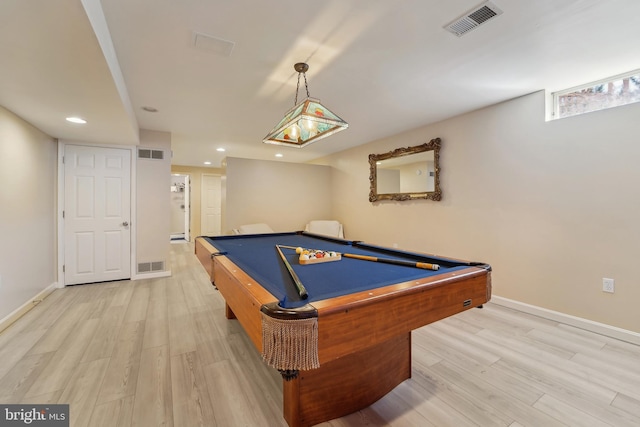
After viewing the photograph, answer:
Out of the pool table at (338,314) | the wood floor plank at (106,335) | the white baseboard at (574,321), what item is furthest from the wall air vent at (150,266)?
the white baseboard at (574,321)

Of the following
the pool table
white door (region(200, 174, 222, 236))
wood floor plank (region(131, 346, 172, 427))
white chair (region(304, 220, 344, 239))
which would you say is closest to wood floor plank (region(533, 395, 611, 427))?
the pool table

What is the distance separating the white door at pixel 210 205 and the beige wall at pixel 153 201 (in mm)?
3797

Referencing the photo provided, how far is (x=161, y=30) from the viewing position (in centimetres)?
176

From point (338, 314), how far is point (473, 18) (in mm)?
1997

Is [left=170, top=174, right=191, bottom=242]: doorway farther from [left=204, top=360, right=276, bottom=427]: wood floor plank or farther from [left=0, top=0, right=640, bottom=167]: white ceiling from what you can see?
[left=204, top=360, right=276, bottom=427]: wood floor plank

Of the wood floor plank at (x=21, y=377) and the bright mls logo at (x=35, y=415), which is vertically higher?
the wood floor plank at (x=21, y=377)

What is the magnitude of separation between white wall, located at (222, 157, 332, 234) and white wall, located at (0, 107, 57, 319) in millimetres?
2364

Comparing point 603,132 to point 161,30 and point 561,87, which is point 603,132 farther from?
point 161,30

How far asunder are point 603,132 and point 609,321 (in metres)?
1.69

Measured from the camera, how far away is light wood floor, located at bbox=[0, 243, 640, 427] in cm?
142

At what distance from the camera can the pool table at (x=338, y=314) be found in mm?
875

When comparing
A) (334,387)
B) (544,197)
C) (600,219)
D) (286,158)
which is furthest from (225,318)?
(286,158)

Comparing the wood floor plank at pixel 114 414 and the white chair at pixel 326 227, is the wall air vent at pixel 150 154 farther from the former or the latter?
the wood floor plank at pixel 114 414

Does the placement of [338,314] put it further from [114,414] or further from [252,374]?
[114,414]
